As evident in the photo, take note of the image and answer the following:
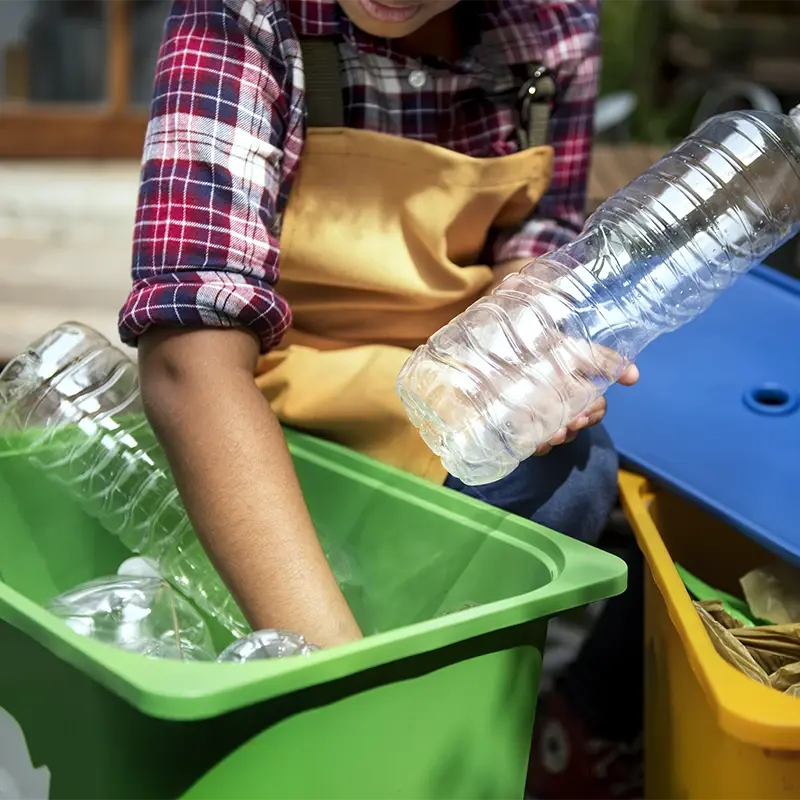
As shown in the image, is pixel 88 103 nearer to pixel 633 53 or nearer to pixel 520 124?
pixel 633 53

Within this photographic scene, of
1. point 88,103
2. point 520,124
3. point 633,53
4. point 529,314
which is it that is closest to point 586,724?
point 529,314

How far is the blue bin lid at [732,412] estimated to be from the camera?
916mm

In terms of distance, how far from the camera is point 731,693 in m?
0.68

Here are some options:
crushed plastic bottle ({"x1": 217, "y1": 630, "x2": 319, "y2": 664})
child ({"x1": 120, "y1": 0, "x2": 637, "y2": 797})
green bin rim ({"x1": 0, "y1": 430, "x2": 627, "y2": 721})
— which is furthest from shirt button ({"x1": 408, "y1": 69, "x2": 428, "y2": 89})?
crushed plastic bottle ({"x1": 217, "y1": 630, "x2": 319, "y2": 664})

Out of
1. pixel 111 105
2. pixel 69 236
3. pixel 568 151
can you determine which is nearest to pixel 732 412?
pixel 568 151

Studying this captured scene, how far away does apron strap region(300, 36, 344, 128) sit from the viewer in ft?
2.92

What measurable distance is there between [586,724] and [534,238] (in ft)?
1.55

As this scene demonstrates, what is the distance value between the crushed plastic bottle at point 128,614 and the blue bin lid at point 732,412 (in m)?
0.43

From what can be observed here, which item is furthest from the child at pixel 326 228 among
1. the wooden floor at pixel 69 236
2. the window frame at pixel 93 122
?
the window frame at pixel 93 122

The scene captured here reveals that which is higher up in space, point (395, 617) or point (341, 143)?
point (341, 143)

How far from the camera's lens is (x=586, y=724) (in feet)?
3.59

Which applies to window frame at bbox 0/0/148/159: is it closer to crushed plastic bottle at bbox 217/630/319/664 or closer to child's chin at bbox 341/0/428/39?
child's chin at bbox 341/0/428/39

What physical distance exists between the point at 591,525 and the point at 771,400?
0.73 ft

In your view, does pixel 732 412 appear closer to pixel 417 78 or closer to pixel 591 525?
pixel 591 525
